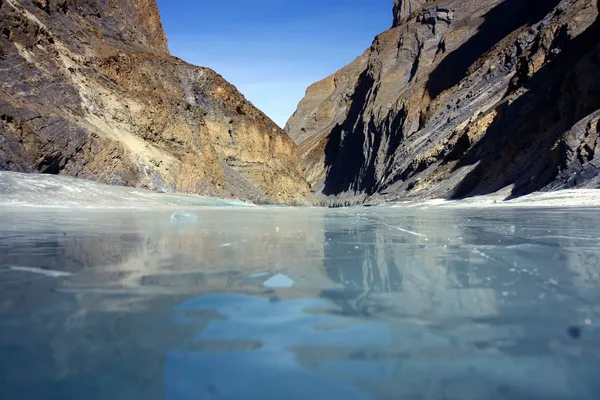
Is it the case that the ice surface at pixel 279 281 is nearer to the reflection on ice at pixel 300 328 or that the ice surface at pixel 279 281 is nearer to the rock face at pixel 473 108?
the reflection on ice at pixel 300 328

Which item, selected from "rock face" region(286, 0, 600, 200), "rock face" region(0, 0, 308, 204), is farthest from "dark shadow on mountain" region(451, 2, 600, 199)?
"rock face" region(0, 0, 308, 204)

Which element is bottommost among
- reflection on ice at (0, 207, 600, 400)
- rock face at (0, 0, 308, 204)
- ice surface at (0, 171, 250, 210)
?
reflection on ice at (0, 207, 600, 400)

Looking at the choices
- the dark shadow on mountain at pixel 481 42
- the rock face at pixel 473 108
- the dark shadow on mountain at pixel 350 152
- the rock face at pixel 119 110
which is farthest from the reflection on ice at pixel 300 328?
the dark shadow on mountain at pixel 350 152

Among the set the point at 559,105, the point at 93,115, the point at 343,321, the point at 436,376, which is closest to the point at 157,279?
the point at 343,321

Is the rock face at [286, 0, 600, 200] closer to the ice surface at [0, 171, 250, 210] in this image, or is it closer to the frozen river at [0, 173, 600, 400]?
the ice surface at [0, 171, 250, 210]

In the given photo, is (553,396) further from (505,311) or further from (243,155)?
(243,155)

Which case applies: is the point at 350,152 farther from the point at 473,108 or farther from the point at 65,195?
the point at 65,195
